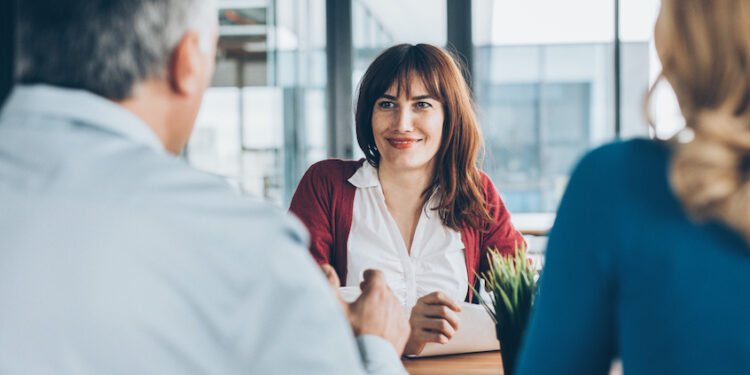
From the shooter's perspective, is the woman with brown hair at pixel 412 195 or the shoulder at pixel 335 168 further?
the shoulder at pixel 335 168

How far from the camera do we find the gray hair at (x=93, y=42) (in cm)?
65

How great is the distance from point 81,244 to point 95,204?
0.04m

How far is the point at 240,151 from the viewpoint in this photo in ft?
15.2

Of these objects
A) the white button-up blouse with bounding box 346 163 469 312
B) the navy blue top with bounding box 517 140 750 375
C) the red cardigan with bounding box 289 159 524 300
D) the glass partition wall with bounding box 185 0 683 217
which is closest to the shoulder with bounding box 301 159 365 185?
the red cardigan with bounding box 289 159 524 300

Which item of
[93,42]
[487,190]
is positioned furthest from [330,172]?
[93,42]

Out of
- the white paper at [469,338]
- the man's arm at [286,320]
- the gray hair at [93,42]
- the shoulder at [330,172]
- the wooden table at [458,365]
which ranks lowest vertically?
the wooden table at [458,365]

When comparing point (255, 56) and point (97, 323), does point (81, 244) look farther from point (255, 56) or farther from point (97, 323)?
point (255, 56)

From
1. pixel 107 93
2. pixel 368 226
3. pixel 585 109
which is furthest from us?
pixel 585 109

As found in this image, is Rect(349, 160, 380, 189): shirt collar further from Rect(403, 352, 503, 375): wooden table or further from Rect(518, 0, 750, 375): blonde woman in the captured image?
Rect(518, 0, 750, 375): blonde woman

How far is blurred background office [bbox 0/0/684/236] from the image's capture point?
14.0ft

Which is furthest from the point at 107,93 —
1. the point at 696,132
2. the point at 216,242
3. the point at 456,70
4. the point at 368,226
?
the point at 456,70

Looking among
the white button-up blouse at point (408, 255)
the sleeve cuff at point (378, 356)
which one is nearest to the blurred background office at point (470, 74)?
the white button-up blouse at point (408, 255)

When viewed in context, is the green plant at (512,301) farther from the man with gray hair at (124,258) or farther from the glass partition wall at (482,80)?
the glass partition wall at (482,80)

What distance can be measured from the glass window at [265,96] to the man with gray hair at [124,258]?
387 centimetres
